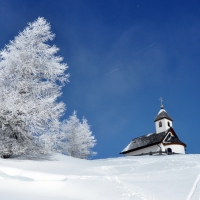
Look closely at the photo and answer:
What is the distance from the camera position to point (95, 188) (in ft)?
25.0

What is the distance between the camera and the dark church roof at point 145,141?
130 feet

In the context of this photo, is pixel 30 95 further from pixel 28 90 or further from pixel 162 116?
pixel 162 116

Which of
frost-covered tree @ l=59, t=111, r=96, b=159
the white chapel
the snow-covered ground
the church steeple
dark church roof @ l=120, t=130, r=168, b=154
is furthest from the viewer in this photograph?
the church steeple

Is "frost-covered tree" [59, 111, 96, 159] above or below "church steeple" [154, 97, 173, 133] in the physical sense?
below

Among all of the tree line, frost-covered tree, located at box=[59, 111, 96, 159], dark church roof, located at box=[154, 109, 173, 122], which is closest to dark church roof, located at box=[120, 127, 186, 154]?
dark church roof, located at box=[154, 109, 173, 122]

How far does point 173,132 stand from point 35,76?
34217 mm

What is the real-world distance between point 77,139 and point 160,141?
14.4 metres

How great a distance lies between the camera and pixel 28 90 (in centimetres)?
1291

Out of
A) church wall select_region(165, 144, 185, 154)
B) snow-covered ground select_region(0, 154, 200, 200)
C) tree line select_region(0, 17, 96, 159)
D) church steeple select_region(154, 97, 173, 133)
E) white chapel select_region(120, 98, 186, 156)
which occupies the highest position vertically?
church steeple select_region(154, 97, 173, 133)

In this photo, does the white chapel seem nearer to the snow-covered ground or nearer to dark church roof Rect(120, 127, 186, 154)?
dark church roof Rect(120, 127, 186, 154)

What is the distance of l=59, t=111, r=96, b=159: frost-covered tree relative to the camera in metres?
32.2

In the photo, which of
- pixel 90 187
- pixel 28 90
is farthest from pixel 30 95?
pixel 90 187

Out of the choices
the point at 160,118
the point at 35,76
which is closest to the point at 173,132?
the point at 160,118

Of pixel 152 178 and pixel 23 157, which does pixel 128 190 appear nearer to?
pixel 152 178
